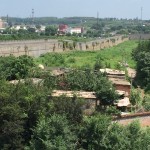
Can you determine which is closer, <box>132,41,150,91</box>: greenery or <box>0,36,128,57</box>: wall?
<box>132,41,150,91</box>: greenery

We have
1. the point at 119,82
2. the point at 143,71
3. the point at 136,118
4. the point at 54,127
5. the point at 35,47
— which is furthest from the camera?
the point at 35,47

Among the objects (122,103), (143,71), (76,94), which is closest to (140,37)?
(143,71)

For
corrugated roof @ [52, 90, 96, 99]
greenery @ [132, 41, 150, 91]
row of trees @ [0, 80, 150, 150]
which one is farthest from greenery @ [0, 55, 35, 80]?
greenery @ [132, 41, 150, 91]

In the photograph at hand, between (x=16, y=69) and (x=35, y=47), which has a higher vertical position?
(x=16, y=69)

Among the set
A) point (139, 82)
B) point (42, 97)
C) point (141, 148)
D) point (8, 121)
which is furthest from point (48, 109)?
point (139, 82)

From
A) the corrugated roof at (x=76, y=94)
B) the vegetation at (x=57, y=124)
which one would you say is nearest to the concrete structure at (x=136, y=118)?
the vegetation at (x=57, y=124)

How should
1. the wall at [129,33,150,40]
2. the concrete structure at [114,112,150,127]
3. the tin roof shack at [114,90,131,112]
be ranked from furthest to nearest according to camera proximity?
the wall at [129,33,150,40] → the tin roof shack at [114,90,131,112] → the concrete structure at [114,112,150,127]

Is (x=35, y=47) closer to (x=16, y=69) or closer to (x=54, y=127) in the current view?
(x=16, y=69)

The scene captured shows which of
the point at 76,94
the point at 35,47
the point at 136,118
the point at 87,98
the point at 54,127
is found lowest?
→ the point at 136,118

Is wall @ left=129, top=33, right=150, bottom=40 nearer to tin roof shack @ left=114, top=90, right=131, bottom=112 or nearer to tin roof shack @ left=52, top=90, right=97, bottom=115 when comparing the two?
tin roof shack @ left=114, top=90, right=131, bottom=112

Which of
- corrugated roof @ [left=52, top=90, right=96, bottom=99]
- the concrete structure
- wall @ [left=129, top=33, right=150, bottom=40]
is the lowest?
wall @ [left=129, top=33, right=150, bottom=40]

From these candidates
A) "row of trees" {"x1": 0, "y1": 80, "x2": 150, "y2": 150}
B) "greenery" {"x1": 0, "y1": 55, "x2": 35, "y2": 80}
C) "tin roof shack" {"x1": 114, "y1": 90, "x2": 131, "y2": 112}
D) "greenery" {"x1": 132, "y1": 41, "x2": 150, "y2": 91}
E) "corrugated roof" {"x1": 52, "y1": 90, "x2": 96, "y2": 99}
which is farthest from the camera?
"greenery" {"x1": 132, "y1": 41, "x2": 150, "y2": 91}

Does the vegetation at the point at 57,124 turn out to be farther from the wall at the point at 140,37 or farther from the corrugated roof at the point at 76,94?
the wall at the point at 140,37
